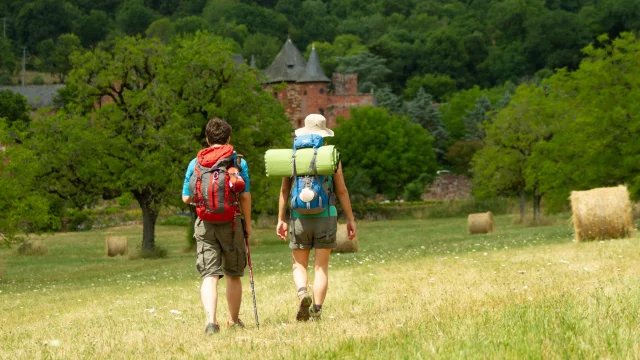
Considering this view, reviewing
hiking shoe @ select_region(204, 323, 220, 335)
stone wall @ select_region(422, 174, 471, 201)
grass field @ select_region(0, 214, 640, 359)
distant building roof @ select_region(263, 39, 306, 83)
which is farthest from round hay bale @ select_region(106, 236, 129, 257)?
distant building roof @ select_region(263, 39, 306, 83)

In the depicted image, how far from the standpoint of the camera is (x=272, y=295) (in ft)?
48.2

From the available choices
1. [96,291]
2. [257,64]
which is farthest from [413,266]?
[257,64]

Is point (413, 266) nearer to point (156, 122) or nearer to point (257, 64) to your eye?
point (156, 122)

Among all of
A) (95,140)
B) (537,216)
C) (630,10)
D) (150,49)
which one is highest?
(630,10)

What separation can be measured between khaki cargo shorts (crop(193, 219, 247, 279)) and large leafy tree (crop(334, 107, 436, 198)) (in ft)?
280

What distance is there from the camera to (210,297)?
400 inches

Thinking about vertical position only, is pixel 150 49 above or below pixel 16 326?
above

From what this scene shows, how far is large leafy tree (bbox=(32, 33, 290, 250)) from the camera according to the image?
3819 centimetres

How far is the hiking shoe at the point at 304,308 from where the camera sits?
10.1 metres

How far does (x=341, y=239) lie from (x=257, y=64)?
A: 486 ft

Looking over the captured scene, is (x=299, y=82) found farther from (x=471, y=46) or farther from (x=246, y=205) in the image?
(x=246, y=205)

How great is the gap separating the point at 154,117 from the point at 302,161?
3023 cm

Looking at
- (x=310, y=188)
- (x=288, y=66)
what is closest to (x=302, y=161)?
(x=310, y=188)

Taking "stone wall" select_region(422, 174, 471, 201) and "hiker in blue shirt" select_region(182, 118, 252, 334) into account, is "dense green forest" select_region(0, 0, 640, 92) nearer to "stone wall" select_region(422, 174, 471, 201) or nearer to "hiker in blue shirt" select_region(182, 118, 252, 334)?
"stone wall" select_region(422, 174, 471, 201)
